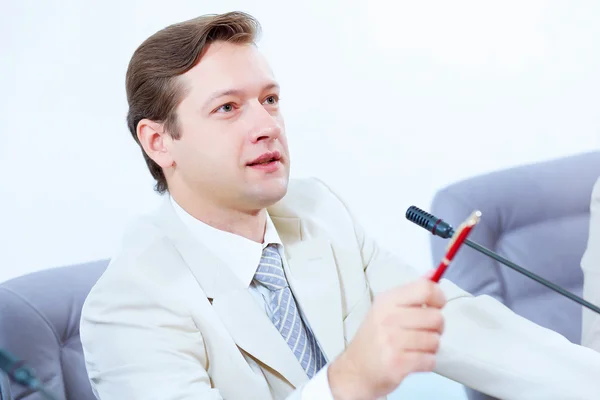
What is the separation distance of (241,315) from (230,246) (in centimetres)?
15

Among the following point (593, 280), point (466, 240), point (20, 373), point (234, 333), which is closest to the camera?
point (20, 373)

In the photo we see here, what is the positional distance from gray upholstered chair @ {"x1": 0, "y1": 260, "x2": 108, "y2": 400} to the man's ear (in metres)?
0.31

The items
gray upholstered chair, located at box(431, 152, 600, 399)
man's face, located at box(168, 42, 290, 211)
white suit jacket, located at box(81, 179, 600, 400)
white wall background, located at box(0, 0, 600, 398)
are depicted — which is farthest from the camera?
white wall background, located at box(0, 0, 600, 398)

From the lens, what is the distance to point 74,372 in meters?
1.47

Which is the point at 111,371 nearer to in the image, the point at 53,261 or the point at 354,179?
the point at 53,261

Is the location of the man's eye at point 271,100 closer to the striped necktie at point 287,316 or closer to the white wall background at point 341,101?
the striped necktie at point 287,316

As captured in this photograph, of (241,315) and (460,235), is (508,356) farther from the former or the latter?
(460,235)

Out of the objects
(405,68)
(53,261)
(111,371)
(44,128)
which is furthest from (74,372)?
(405,68)

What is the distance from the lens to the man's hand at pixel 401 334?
0.87m

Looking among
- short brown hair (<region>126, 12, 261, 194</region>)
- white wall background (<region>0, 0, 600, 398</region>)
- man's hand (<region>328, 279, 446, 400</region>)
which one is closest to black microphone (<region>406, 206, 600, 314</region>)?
man's hand (<region>328, 279, 446, 400</region>)

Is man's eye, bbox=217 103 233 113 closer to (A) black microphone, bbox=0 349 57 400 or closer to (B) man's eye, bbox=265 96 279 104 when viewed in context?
(B) man's eye, bbox=265 96 279 104

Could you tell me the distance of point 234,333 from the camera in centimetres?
131

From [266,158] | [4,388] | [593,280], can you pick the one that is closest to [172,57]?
[266,158]

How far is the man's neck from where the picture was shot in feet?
4.68
